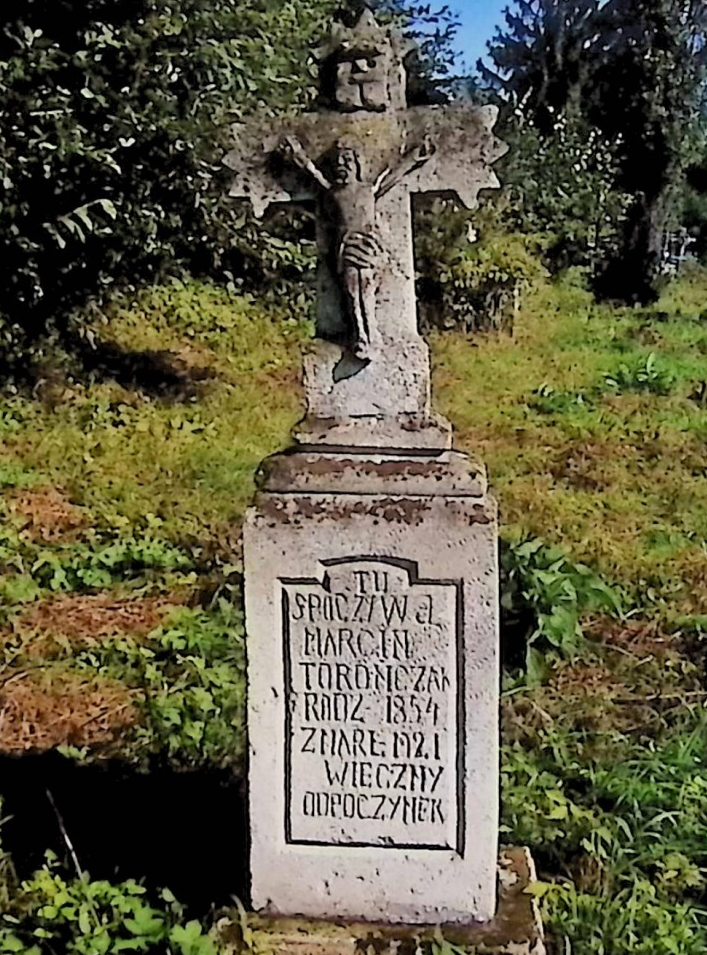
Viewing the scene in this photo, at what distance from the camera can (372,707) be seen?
343 cm

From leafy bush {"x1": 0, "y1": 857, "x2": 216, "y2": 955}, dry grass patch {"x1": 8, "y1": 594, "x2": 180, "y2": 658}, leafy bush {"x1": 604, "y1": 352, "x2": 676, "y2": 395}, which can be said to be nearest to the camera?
leafy bush {"x1": 0, "y1": 857, "x2": 216, "y2": 955}

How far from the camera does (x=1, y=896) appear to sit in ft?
12.6

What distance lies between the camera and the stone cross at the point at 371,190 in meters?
3.29

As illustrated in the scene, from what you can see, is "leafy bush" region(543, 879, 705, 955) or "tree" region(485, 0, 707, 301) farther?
"tree" region(485, 0, 707, 301)

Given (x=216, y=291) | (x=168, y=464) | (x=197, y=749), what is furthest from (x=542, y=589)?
(x=216, y=291)

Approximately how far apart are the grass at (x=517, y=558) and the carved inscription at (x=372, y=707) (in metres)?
0.51

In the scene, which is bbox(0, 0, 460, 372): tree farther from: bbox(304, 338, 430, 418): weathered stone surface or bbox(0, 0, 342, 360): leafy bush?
bbox(304, 338, 430, 418): weathered stone surface

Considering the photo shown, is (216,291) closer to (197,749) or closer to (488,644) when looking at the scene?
(197,749)

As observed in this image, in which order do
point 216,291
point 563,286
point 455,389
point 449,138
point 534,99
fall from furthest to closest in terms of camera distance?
point 534,99
point 563,286
point 216,291
point 455,389
point 449,138

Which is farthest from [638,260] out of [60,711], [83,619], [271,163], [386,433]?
[386,433]

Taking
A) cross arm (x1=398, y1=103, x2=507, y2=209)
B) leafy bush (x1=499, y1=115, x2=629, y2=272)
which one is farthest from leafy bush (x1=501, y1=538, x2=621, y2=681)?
leafy bush (x1=499, y1=115, x2=629, y2=272)

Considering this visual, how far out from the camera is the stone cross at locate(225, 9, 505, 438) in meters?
3.29

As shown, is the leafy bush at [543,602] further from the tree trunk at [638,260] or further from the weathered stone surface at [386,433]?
the tree trunk at [638,260]

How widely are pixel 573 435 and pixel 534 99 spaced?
1820 cm
